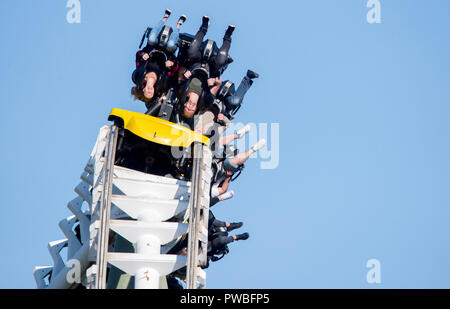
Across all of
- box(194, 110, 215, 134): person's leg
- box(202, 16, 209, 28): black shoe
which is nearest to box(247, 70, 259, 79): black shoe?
box(194, 110, 215, 134): person's leg

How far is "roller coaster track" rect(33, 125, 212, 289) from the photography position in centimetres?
2731

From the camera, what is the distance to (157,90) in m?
34.3

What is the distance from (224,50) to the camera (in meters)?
34.8

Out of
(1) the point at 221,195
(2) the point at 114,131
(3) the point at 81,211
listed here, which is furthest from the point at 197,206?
(1) the point at 221,195

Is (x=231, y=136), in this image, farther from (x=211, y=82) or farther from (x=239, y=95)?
(x=211, y=82)

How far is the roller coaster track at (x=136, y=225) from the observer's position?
2731 cm

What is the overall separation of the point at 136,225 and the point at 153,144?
3801 mm

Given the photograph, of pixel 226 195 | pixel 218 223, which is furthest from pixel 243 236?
pixel 226 195

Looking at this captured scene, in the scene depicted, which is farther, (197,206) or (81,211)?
(81,211)
